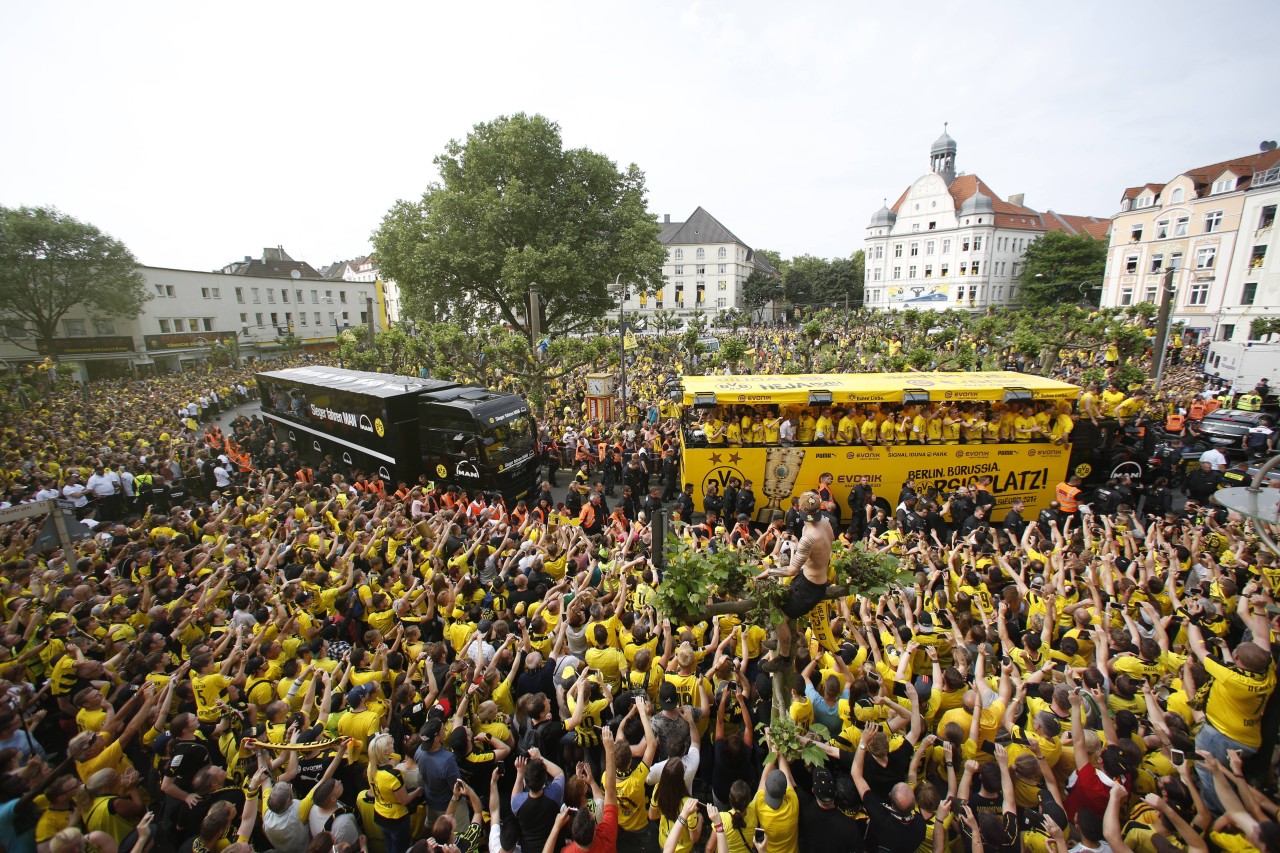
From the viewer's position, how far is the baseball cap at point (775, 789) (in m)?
3.60

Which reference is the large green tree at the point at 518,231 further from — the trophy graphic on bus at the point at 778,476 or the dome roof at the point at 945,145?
the dome roof at the point at 945,145

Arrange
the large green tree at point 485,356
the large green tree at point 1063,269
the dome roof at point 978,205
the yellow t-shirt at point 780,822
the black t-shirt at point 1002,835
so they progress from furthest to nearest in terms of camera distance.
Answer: the dome roof at point 978,205, the large green tree at point 1063,269, the large green tree at point 485,356, the yellow t-shirt at point 780,822, the black t-shirt at point 1002,835

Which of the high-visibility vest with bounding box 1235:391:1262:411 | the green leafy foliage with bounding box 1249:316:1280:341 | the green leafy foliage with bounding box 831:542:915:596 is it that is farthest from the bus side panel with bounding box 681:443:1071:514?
the green leafy foliage with bounding box 1249:316:1280:341

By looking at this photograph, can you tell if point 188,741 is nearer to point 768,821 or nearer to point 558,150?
point 768,821

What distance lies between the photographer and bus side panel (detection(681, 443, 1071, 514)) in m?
12.5

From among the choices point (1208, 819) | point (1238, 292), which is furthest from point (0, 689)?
point (1238, 292)

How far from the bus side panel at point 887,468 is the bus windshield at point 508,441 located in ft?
14.3

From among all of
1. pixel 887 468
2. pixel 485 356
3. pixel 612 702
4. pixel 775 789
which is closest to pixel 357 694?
pixel 612 702

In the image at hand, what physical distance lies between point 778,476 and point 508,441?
654cm

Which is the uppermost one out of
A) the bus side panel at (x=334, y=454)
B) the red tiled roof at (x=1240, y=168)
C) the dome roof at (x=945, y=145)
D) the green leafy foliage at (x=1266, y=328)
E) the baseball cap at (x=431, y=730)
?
the dome roof at (x=945, y=145)

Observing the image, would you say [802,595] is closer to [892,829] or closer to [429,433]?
[892,829]

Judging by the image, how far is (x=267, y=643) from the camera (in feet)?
19.4

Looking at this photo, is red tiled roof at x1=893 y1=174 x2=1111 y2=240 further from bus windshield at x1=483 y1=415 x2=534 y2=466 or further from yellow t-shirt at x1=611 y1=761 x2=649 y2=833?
yellow t-shirt at x1=611 y1=761 x2=649 y2=833

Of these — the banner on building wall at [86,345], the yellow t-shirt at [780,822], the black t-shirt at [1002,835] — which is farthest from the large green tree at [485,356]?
the black t-shirt at [1002,835]
